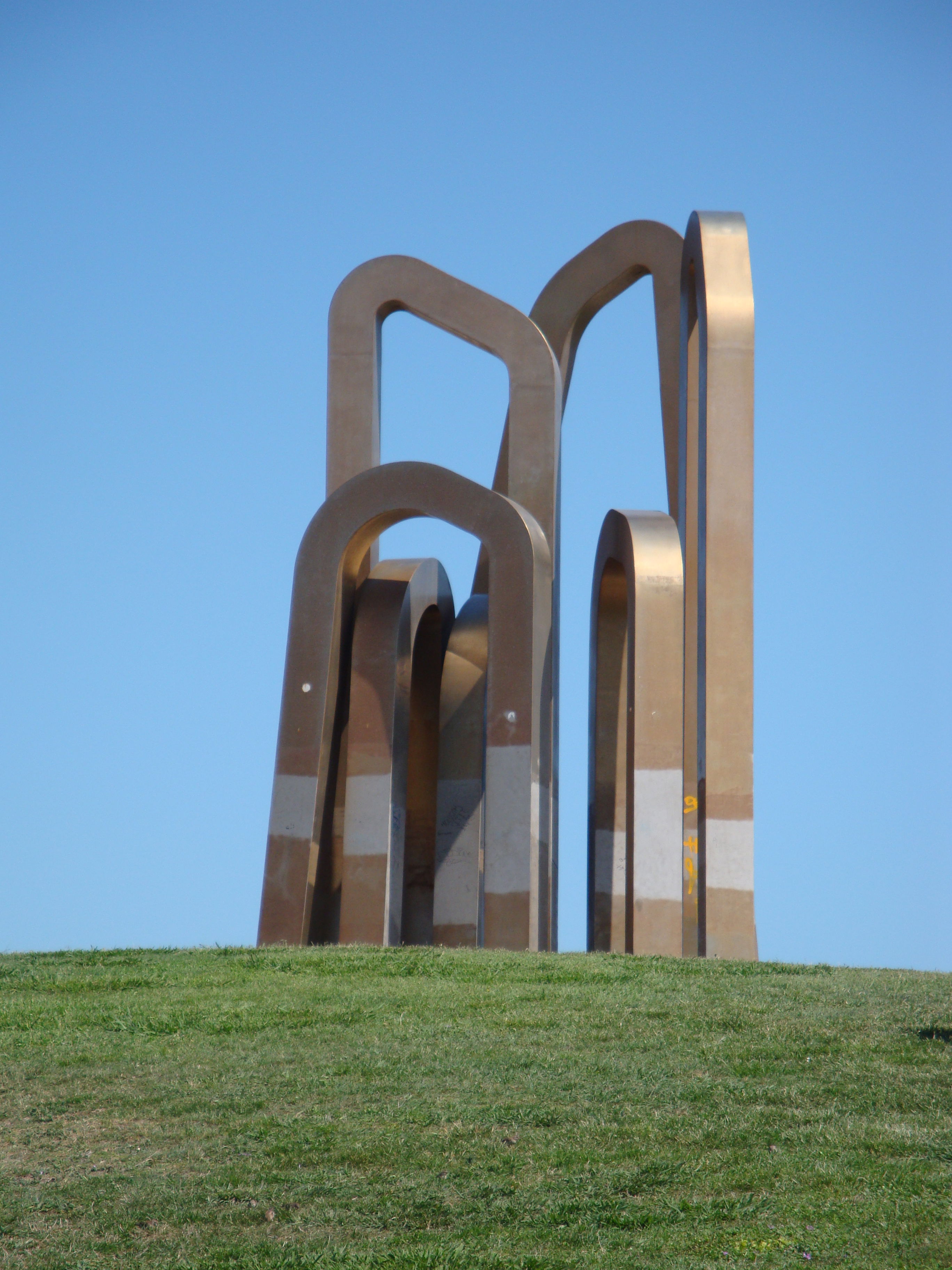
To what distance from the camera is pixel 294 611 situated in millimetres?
18438

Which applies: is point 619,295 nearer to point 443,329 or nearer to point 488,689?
point 443,329

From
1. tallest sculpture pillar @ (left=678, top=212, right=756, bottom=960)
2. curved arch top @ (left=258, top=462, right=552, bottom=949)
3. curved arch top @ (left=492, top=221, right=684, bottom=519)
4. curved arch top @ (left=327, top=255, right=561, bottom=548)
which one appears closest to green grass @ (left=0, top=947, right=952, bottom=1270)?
curved arch top @ (left=258, top=462, right=552, bottom=949)

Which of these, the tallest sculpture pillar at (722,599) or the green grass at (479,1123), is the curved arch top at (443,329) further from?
the green grass at (479,1123)

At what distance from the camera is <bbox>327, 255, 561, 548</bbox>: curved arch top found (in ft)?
66.1

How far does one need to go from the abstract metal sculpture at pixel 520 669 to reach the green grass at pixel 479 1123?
5.17 m

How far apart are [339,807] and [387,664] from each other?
211 cm

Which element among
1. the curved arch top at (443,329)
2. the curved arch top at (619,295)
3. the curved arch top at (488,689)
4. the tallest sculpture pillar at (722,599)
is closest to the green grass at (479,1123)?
the curved arch top at (488,689)

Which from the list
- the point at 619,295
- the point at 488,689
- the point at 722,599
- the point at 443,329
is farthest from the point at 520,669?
the point at 619,295

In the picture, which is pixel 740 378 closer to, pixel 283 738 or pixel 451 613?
pixel 451 613

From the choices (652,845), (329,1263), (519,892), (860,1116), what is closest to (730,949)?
(652,845)

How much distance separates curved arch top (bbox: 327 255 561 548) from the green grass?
9395mm

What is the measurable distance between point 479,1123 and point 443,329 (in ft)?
49.5

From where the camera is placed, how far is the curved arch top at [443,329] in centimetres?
2014

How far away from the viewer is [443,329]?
A: 21.2 meters
